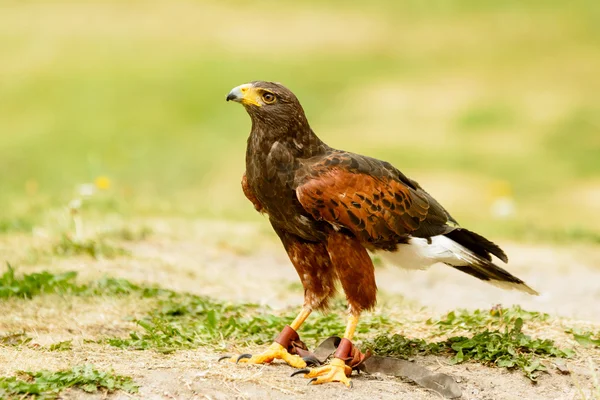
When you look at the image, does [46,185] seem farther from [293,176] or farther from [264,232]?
[293,176]

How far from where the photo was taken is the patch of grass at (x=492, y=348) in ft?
17.3

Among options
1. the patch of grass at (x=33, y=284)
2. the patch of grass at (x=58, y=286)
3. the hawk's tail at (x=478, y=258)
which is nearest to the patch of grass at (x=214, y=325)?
the patch of grass at (x=58, y=286)

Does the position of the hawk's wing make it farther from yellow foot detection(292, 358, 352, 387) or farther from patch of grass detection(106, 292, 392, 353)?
patch of grass detection(106, 292, 392, 353)

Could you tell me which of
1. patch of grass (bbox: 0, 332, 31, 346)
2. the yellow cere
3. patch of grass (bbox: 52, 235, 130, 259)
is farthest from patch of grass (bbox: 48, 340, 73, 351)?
patch of grass (bbox: 52, 235, 130, 259)

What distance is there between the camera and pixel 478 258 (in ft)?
17.8

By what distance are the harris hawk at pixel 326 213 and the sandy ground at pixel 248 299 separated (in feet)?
1.40

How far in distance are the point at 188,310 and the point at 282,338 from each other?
160cm

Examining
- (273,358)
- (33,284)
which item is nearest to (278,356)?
(273,358)

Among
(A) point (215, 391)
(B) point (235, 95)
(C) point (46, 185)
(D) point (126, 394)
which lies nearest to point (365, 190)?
(B) point (235, 95)

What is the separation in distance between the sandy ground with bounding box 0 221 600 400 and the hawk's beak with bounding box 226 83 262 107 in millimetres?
1558

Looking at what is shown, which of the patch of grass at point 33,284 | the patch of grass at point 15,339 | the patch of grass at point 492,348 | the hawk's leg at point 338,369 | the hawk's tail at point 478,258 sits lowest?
the patch of grass at point 15,339

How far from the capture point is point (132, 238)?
31.0 feet

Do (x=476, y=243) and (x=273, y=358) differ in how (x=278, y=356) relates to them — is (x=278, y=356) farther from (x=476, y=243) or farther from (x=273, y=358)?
(x=476, y=243)

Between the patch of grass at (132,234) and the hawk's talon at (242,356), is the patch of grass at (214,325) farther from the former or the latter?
the patch of grass at (132,234)
